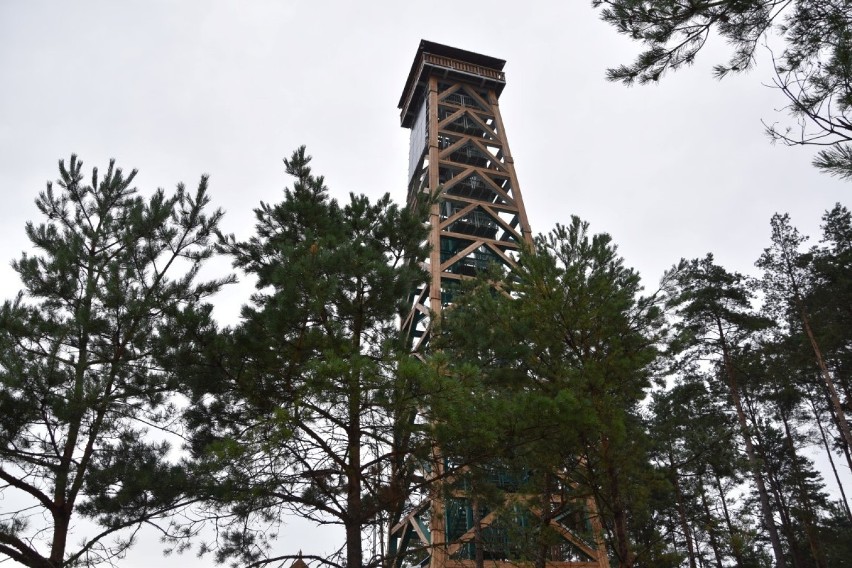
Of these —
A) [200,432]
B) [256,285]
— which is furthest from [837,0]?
[200,432]

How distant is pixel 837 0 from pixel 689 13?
924mm

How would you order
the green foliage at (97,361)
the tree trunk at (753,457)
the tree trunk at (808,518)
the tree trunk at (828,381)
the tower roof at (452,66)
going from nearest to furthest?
the green foliage at (97,361) < the tree trunk at (828,381) < the tree trunk at (753,457) < the tree trunk at (808,518) < the tower roof at (452,66)

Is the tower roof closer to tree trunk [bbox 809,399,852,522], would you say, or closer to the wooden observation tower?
the wooden observation tower

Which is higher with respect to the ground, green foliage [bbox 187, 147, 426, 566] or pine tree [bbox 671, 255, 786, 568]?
pine tree [bbox 671, 255, 786, 568]

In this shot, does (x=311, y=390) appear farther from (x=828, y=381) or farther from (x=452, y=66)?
(x=452, y=66)

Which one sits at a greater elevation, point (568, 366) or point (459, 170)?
point (459, 170)

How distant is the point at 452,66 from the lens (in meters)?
22.7

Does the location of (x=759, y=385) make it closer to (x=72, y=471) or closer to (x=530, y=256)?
(x=530, y=256)

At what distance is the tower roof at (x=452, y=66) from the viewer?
22.5 m

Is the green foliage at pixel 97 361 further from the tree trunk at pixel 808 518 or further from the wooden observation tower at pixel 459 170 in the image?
the tree trunk at pixel 808 518

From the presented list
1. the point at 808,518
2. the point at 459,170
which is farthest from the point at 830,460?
the point at 459,170

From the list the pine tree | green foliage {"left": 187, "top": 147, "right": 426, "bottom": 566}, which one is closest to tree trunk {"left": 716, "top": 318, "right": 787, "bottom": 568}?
the pine tree

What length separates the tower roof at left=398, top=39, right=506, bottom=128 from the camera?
22484 millimetres

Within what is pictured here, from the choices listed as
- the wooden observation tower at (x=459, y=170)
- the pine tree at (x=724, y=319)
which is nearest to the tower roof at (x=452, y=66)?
the wooden observation tower at (x=459, y=170)
